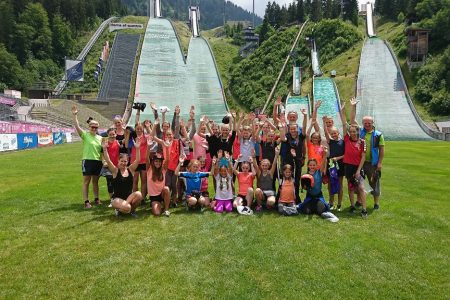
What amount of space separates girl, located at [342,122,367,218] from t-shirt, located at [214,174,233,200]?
261 centimetres

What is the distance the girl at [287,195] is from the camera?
7.91 m

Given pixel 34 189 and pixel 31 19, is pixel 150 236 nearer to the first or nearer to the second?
pixel 34 189

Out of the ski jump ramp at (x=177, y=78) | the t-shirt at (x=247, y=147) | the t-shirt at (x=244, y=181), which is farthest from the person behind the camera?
the ski jump ramp at (x=177, y=78)

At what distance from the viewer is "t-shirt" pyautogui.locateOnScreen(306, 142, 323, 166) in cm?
863

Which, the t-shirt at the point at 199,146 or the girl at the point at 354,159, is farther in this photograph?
the t-shirt at the point at 199,146

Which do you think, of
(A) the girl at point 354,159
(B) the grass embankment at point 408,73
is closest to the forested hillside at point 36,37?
(B) the grass embankment at point 408,73

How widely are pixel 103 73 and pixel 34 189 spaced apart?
181 feet

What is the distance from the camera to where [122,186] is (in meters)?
7.95

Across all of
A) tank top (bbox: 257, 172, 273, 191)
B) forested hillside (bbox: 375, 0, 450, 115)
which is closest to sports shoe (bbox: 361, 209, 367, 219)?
tank top (bbox: 257, 172, 273, 191)

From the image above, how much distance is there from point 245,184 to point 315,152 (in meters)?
1.79

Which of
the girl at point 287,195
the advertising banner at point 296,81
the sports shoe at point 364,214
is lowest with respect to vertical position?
the sports shoe at point 364,214

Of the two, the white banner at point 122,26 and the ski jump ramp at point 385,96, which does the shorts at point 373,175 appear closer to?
the ski jump ramp at point 385,96

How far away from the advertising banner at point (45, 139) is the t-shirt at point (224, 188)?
2367cm

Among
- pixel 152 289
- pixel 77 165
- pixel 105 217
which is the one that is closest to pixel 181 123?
pixel 105 217
